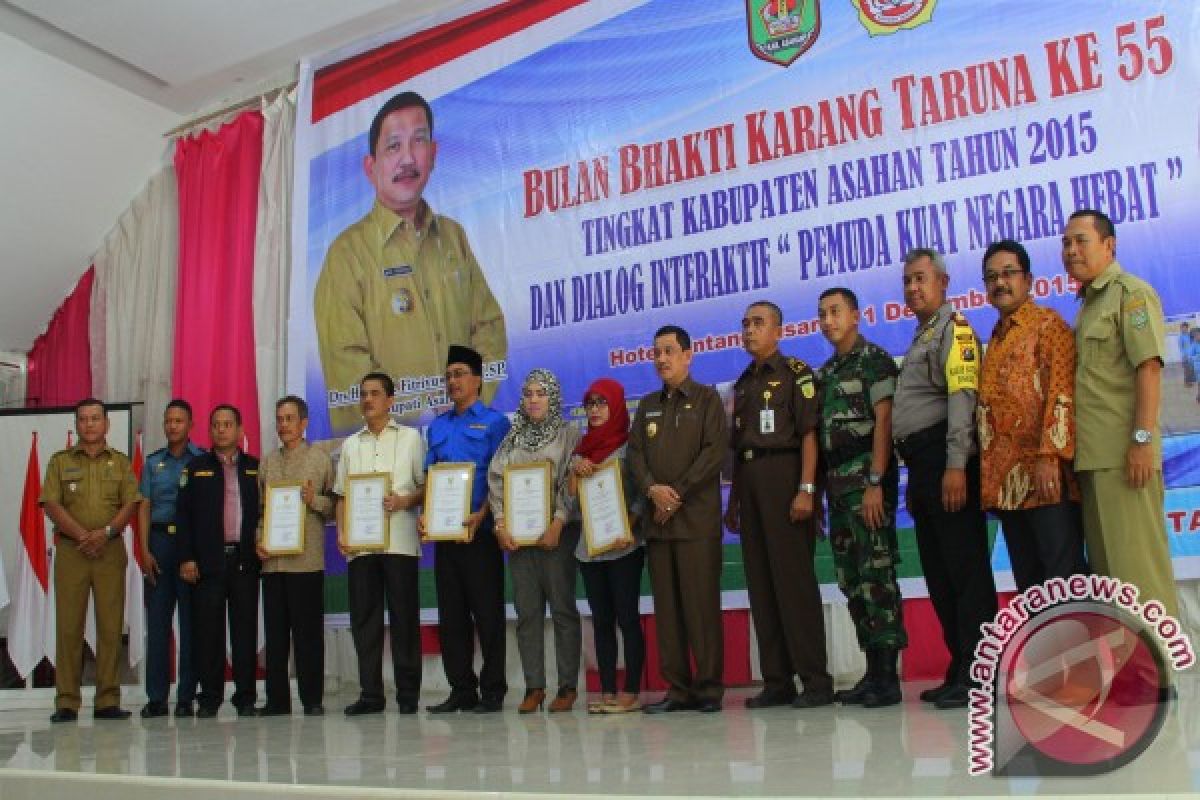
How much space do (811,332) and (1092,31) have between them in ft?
4.96

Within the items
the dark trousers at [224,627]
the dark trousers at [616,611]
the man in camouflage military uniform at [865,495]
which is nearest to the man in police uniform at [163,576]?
the dark trousers at [224,627]

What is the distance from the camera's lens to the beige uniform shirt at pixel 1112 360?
2.98 metres

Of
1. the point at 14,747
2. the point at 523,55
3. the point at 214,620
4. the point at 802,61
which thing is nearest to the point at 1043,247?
the point at 802,61

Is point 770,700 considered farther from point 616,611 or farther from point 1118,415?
point 1118,415

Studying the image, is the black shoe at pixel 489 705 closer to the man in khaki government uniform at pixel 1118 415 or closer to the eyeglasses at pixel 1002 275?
the man in khaki government uniform at pixel 1118 415

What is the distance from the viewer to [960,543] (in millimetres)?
3418

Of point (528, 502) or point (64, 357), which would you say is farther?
point (64, 357)

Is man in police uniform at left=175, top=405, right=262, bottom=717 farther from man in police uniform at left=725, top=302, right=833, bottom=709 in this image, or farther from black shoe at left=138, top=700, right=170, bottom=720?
man in police uniform at left=725, top=302, right=833, bottom=709

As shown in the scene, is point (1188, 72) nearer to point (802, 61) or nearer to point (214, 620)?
→ point (802, 61)

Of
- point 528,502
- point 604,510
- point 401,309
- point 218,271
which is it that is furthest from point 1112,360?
point 218,271

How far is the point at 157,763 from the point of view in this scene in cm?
313

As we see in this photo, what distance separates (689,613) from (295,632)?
1.79m

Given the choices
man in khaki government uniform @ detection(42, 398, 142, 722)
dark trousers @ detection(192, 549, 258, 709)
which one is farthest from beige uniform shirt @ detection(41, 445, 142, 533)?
dark trousers @ detection(192, 549, 258, 709)

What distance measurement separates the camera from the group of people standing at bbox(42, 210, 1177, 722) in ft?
10.2
